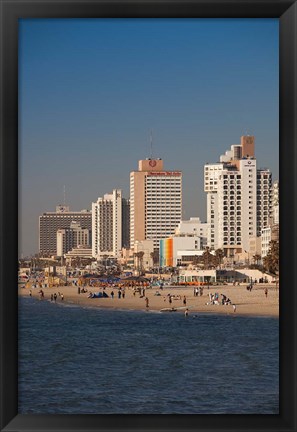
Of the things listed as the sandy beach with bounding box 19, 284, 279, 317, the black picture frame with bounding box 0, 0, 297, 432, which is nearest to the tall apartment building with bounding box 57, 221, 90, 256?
the sandy beach with bounding box 19, 284, 279, 317

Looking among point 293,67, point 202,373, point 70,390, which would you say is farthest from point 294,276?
point 202,373

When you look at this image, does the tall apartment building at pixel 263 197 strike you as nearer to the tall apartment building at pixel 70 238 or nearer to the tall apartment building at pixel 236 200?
the tall apartment building at pixel 236 200

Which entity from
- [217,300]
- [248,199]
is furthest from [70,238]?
[217,300]

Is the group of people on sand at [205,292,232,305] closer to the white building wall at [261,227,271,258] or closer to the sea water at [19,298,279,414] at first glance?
the sea water at [19,298,279,414]

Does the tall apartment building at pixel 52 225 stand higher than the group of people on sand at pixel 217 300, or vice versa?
the tall apartment building at pixel 52 225

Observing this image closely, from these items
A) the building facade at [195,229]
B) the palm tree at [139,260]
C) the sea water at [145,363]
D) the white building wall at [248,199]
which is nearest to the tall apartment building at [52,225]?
the palm tree at [139,260]

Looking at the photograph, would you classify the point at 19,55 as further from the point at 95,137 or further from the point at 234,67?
the point at 234,67

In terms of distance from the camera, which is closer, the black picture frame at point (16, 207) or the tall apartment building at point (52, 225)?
the black picture frame at point (16, 207)
